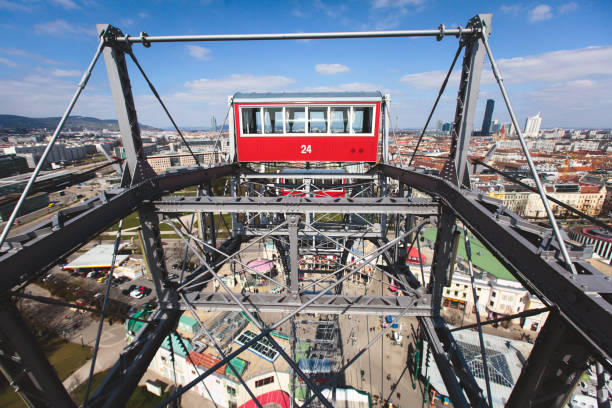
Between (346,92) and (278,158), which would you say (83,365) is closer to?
(278,158)

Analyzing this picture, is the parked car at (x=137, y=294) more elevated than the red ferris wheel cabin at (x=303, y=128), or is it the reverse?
the red ferris wheel cabin at (x=303, y=128)

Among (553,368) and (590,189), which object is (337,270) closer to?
(553,368)

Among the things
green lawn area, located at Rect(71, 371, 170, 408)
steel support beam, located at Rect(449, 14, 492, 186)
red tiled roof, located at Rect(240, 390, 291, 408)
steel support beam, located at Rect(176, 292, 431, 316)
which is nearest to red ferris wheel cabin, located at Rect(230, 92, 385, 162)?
steel support beam, located at Rect(449, 14, 492, 186)

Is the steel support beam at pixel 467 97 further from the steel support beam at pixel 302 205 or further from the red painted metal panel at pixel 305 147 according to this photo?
the red painted metal panel at pixel 305 147

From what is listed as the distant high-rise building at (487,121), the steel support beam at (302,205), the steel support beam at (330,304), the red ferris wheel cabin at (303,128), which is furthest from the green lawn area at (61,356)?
the distant high-rise building at (487,121)

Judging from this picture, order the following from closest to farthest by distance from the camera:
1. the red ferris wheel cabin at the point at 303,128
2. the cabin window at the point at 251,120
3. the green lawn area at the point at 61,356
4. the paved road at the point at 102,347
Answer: the red ferris wheel cabin at the point at 303,128
the cabin window at the point at 251,120
the green lawn area at the point at 61,356
the paved road at the point at 102,347

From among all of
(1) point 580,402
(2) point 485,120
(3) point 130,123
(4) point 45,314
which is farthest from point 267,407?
(2) point 485,120
